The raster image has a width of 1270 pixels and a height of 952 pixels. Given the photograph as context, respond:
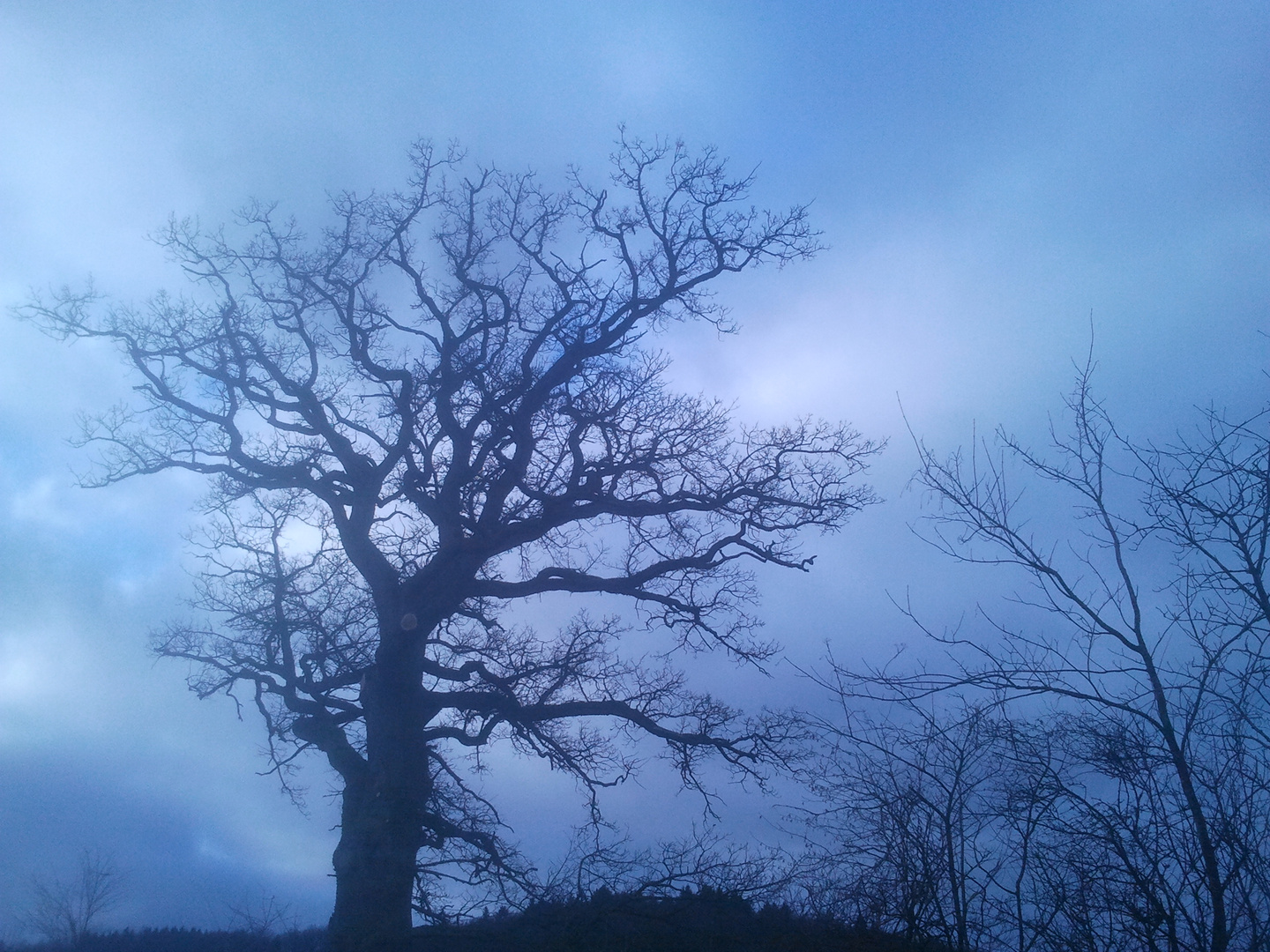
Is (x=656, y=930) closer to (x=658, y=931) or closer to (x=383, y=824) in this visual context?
(x=658, y=931)

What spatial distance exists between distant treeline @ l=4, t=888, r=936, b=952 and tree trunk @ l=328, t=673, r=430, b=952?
0.96 metres

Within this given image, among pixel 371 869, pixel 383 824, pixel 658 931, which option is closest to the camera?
pixel 658 931

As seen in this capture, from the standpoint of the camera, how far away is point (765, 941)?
7.65m

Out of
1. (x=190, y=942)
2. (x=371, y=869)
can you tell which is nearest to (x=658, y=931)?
(x=371, y=869)

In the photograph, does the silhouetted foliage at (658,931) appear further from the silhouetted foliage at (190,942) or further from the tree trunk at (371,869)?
the silhouetted foliage at (190,942)

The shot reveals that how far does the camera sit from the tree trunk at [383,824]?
9453 mm

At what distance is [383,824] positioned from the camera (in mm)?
9984

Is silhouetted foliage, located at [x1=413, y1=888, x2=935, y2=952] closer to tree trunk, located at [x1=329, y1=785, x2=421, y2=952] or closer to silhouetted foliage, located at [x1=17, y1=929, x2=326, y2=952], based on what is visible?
tree trunk, located at [x1=329, y1=785, x2=421, y2=952]

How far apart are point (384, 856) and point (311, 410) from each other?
6242mm

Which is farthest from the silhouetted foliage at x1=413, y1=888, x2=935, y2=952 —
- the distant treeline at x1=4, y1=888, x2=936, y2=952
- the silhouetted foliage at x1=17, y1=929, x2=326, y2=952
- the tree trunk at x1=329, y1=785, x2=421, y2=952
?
the silhouetted foliage at x1=17, y1=929, x2=326, y2=952

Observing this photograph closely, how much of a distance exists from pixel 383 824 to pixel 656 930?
3743 millimetres

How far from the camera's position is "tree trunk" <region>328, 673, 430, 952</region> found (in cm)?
945

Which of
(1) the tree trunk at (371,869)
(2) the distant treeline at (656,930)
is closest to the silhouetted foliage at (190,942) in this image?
(1) the tree trunk at (371,869)

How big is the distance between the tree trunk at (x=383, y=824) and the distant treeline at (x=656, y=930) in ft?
3.14
